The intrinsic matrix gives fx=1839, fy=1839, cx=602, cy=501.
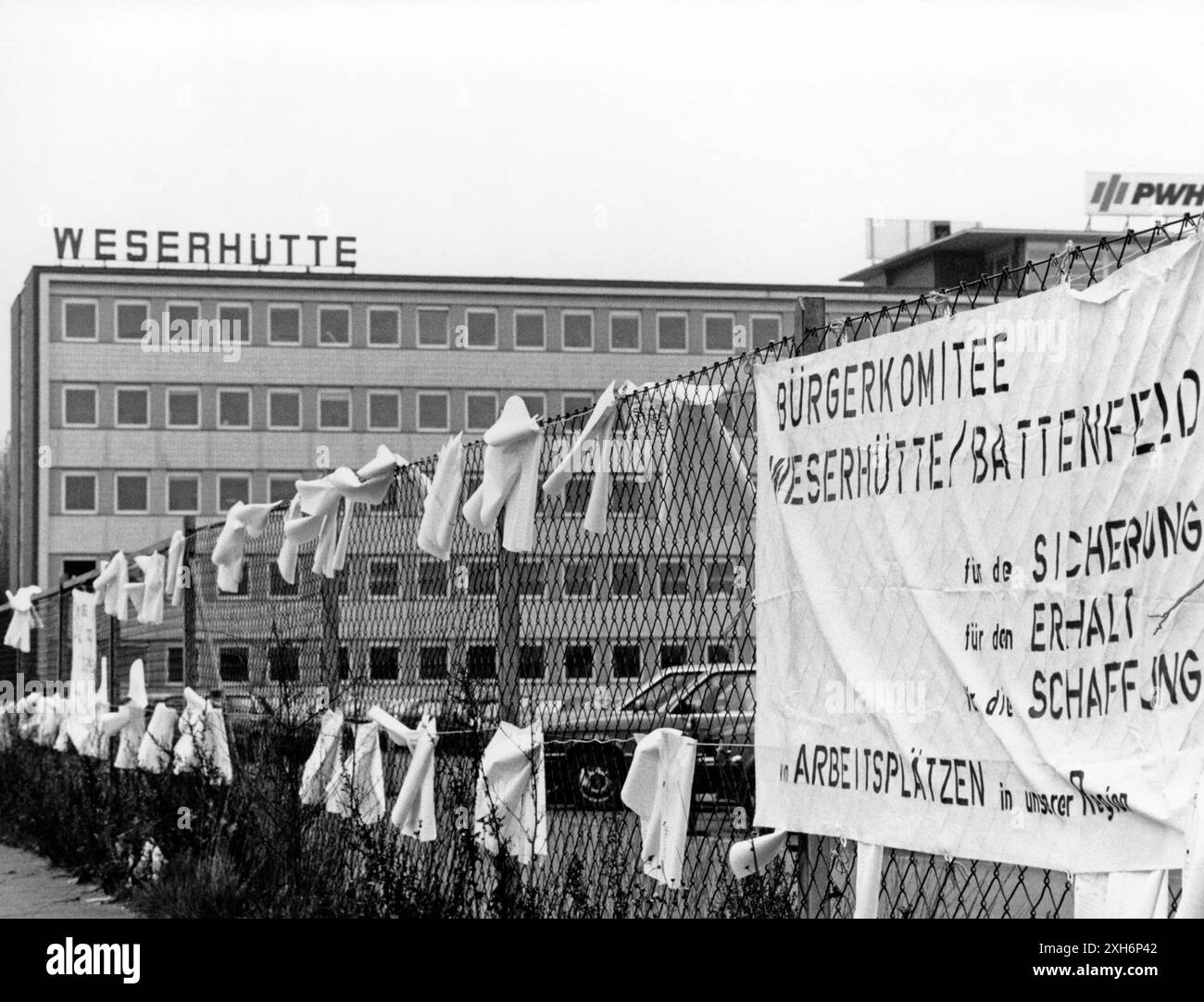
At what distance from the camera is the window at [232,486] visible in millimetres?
83000

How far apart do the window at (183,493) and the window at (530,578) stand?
77.2 metres

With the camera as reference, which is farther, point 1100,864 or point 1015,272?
point 1015,272

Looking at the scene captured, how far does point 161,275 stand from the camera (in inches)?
3280

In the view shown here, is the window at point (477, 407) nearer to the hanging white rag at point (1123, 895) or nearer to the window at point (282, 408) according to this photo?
the window at point (282, 408)

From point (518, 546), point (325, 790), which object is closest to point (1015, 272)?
point (518, 546)

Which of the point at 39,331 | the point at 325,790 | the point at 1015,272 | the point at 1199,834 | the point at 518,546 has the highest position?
the point at 39,331

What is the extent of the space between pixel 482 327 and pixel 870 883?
270 feet

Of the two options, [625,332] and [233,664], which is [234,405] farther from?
[233,664]

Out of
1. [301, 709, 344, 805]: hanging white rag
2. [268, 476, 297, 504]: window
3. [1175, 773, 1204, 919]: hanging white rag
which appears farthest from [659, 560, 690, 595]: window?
[268, 476, 297, 504]: window

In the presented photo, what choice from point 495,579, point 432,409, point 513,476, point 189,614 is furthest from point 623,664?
point 432,409

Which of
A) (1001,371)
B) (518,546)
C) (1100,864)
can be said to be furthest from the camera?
(518,546)

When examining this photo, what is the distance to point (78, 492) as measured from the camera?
269 feet
